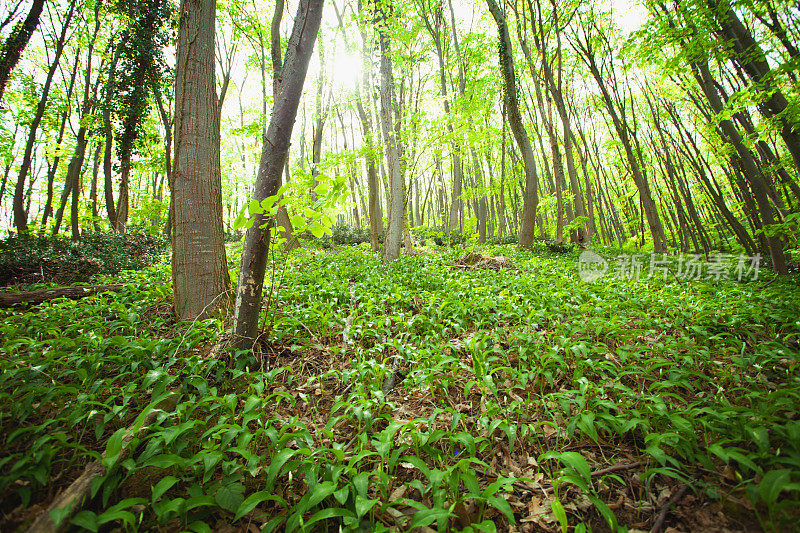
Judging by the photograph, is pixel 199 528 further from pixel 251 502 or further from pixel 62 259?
pixel 62 259

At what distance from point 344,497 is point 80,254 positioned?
337 inches

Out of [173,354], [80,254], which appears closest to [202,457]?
[173,354]

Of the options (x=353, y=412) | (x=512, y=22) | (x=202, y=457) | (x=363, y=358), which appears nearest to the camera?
(x=202, y=457)

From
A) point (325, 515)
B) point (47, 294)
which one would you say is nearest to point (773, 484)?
point (325, 515)

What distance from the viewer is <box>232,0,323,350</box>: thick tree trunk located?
7.61 ft

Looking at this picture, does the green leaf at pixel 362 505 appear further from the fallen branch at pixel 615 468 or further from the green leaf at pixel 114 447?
the fallen branch at pixel 615 468

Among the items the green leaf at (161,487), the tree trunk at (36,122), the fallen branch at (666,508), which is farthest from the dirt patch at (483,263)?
the tree trunk at (36,122)

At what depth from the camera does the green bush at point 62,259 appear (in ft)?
18.5

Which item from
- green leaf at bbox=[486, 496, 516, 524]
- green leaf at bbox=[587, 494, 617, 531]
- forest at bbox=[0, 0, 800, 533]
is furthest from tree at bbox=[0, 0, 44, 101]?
green leaf at bbox=[587, 494, 617, 531]

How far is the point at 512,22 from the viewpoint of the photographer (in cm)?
1134

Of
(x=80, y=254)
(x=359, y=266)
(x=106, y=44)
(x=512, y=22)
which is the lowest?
(x=359, y=266)

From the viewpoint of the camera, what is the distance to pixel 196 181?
307cm

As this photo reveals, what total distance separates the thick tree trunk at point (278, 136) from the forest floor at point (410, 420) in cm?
67

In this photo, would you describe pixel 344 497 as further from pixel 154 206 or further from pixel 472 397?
pixel 154 206
